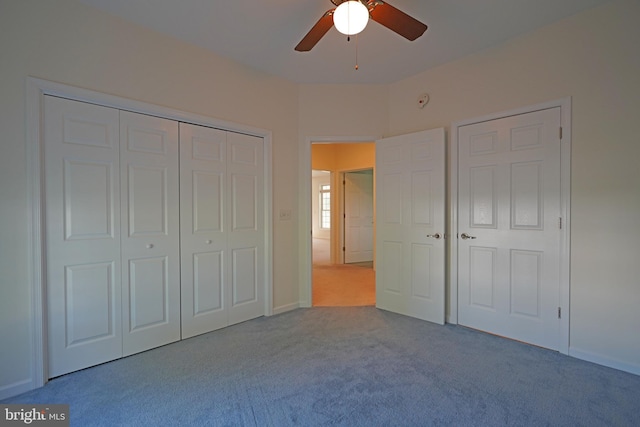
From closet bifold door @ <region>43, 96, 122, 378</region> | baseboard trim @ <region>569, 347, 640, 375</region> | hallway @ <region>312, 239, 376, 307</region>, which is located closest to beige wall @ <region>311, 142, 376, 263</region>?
hallway @ <region>312, 239, 376, 307</region>

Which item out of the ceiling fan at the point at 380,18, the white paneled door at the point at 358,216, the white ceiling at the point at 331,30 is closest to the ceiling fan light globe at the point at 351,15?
the ceiling fan at the point at 380,18

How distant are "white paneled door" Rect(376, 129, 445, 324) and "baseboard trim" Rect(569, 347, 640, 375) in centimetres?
108

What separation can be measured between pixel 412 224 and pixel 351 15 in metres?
2.29

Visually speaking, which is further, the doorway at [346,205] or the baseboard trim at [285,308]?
the doorway at [346,205]

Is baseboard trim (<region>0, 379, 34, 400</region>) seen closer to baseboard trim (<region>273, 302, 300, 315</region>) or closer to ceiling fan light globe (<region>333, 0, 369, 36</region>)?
baseboard trim (<region>273, 302, 300, 315</region>)

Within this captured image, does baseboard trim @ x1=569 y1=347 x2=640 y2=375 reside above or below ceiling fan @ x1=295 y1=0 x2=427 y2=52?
below

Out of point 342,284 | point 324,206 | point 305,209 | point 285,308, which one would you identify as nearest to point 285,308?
point 285,308

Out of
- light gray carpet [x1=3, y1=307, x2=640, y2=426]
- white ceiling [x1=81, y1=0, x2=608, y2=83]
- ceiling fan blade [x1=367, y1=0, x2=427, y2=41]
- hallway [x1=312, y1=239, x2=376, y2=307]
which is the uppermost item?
white ceiling [x1=81, y1=0, x2=608, y2=83]

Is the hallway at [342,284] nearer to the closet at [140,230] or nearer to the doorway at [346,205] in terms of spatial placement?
the doorway at [346,205]

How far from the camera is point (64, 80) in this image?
216cm

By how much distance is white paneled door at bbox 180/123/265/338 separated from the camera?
9.40ft

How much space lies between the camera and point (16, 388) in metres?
1.98

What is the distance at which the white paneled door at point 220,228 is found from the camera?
9.40 feet

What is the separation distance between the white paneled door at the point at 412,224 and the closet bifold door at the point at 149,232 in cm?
225
